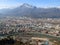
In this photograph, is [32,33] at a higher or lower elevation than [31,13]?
lower

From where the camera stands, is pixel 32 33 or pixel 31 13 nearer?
pixel 32 33

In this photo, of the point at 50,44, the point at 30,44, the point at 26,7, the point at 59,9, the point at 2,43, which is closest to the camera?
the point at 2,43

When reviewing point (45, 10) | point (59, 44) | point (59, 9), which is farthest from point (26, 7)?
point (59, 44)

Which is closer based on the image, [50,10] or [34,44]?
[34,44]

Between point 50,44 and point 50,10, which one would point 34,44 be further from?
point 50,10

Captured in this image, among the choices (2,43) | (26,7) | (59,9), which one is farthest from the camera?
(26,7)

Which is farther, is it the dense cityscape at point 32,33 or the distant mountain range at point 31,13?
the distant mountain range at point 31,13

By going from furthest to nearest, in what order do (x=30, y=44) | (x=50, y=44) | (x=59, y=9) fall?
(x=59, y=9)
(x=50, y=44)
(x=30, y=44)

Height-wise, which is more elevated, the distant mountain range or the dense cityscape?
the distant mountain range

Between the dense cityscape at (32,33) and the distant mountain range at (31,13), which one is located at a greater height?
the distant mountain range at (31,13)

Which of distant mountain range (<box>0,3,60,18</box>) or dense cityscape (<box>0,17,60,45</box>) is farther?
distant mountain range (<box>0,3,60,18</box>)
